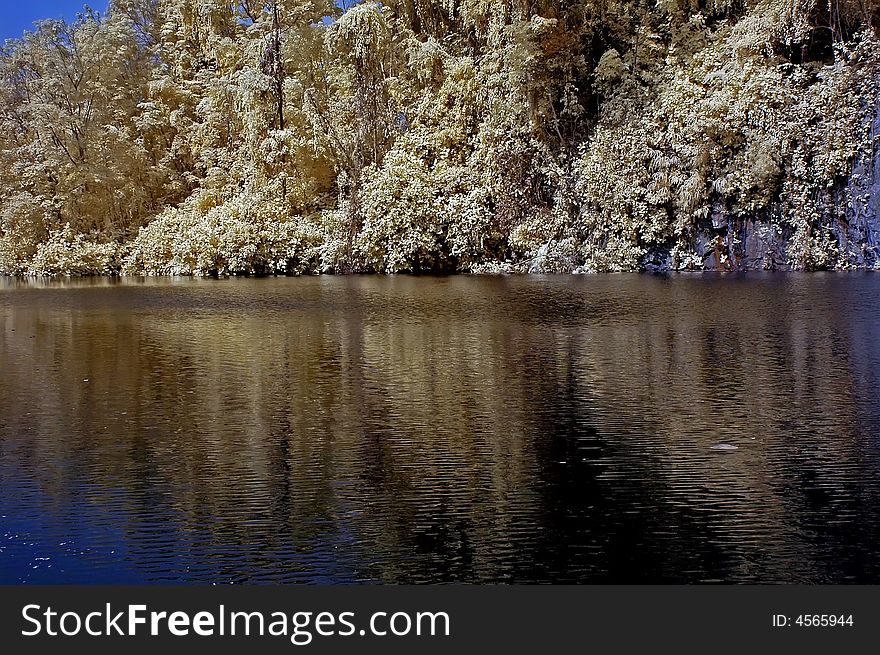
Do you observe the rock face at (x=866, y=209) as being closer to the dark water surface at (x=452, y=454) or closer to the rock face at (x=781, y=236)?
the rock face at (x=781, y=236)

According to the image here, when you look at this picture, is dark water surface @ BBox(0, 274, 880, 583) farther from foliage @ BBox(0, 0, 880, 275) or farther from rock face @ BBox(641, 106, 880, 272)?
foliage @ BBox(0, 0, 880, 275)

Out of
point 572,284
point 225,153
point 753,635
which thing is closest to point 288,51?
point 225,153

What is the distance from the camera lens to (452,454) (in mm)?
5879

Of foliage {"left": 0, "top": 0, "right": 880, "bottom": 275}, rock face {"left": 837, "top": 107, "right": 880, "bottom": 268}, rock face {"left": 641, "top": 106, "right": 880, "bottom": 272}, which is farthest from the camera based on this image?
foliage {"left": 0, "top": 0, "right": 880, "bottom": 275}

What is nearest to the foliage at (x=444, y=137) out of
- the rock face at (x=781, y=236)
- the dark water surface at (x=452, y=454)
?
the rock face at (x=781, y=236)

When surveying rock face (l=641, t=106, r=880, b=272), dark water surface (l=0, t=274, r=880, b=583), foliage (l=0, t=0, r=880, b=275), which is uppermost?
foliage (l=0, t=0, r=880, b=275)

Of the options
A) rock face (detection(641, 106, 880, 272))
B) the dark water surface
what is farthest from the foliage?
the dark water surface

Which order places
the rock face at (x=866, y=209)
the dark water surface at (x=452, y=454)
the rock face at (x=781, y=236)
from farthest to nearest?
1. the rock face at (x=781, y=236)
2. the rock face at (x=866, y=209)
3. the dark water surface at (x=452, y=454)

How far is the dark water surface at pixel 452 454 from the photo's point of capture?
4.11m

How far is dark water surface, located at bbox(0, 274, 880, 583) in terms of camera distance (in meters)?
4.11

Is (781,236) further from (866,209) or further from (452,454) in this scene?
(452,454)

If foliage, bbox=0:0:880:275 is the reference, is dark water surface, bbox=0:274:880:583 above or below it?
below

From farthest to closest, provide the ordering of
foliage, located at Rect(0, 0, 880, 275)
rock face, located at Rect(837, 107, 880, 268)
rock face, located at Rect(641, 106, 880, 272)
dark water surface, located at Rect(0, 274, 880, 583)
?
foliage, located at Rect(0, 0, 880, 275) < rock face, located at Rect(641, 106, 880, 272) < rock face, located at Rect(837, 107, 880, 268) < dark water surface, located at Rect(0, 274, 880, 583)

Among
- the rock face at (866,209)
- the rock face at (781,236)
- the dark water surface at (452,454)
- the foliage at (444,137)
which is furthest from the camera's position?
the foliage at (444,137)
